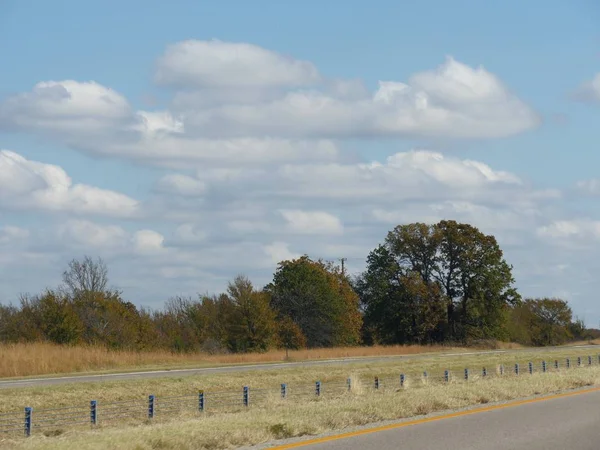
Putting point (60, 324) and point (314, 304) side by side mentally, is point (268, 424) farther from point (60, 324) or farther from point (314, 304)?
point (314, 304)

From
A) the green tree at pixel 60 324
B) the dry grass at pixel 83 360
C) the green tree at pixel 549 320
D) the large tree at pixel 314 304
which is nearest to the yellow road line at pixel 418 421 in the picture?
the dry grass at pixel 83 360

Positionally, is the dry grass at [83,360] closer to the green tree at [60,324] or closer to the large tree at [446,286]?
the green tree at [60,324]

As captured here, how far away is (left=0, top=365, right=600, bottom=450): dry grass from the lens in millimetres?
14453

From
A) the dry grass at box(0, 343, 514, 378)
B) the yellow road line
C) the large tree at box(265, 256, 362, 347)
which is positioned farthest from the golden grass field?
the large tree at box(265, 256, 362, 347)

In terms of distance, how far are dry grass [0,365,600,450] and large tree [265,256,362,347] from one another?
182 ft

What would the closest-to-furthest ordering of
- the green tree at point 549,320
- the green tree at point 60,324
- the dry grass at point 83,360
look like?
the dry grass at point 83,360 → the green tree at point 60,324 → the green tree at point 549,320

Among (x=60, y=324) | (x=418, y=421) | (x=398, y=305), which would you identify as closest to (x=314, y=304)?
(x=398, y=305)

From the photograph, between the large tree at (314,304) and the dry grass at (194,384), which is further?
the large tree at (314,304)

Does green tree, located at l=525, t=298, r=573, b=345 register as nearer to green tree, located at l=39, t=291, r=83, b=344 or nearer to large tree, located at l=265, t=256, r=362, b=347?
large tree, located at l=265, t=256, r=362, b=347

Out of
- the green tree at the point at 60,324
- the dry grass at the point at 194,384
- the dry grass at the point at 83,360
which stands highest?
the green tree at the point at 60,324

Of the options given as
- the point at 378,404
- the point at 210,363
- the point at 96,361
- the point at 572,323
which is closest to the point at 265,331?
the point at 210,363

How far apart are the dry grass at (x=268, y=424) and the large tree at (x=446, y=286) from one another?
61.7 meters

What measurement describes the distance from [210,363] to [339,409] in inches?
1354

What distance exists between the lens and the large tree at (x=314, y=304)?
267ft
